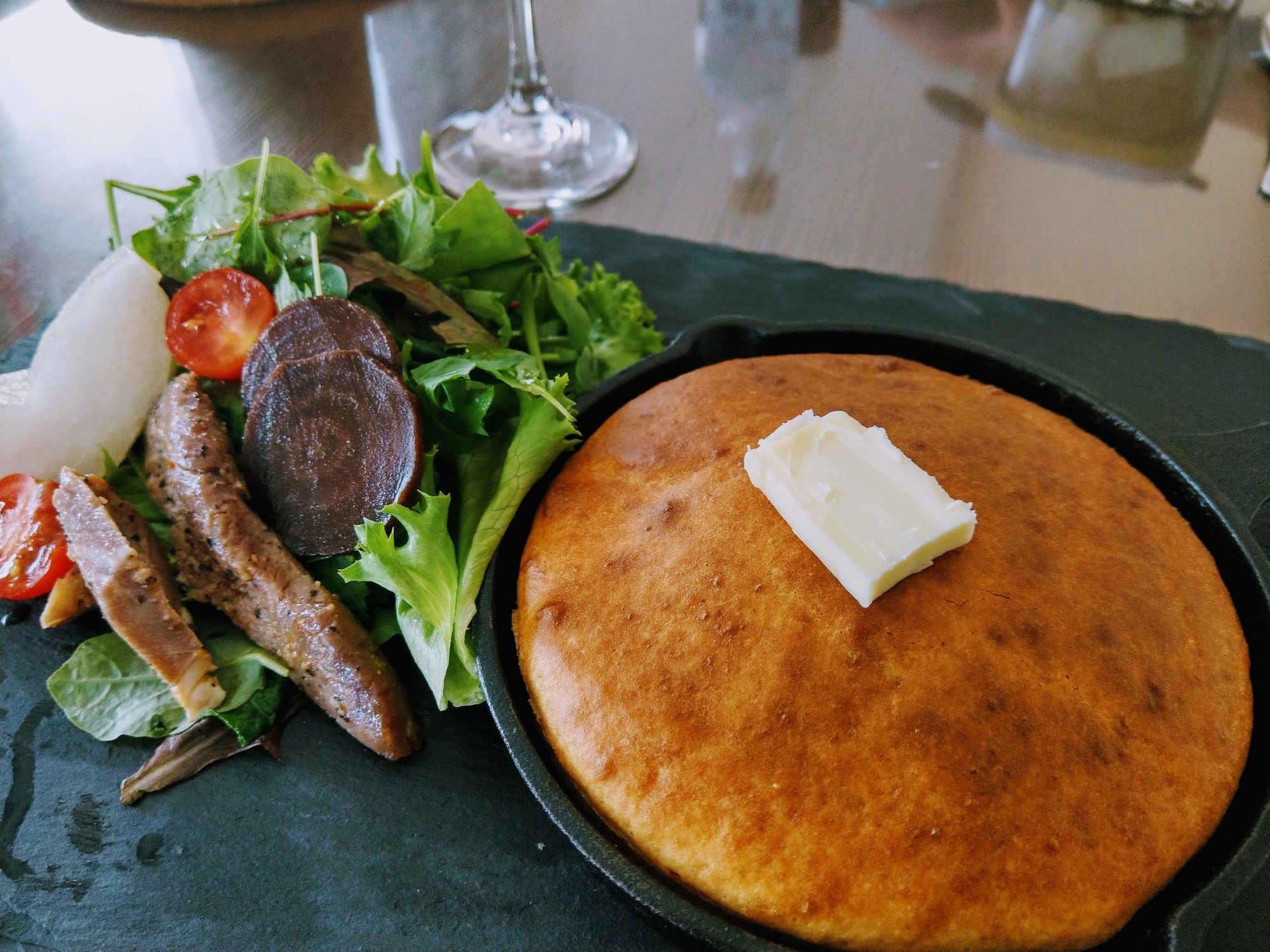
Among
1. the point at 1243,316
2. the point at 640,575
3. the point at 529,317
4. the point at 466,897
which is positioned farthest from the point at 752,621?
the point at 1243,316

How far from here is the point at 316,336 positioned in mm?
1965

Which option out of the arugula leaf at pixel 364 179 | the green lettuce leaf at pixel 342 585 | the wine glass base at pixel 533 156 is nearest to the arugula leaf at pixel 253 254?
the arugula leaf at pixel 364 179

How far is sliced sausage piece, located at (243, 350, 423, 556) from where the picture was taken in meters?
1.84

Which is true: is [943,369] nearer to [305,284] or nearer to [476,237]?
[476,237]

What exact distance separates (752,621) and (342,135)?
328 centimetres

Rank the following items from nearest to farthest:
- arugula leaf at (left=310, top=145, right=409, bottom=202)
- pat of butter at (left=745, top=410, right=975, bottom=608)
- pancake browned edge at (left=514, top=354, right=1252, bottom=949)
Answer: pancake browned edge at (left=514, top=354, right=1252, bottom=949), pat of butter at (left=745, top=410, right=975, bottom=608), arugula leaf at (left=310, top=145, right=409, bottom=202)

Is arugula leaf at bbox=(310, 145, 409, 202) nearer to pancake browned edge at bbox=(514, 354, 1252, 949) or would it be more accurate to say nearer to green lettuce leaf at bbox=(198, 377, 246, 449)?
green lettuce leaf at bbox=(198, 377, 246, 449)

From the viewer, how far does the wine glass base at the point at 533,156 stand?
3.47 meters

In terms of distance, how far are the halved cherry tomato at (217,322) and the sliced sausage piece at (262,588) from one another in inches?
5.2

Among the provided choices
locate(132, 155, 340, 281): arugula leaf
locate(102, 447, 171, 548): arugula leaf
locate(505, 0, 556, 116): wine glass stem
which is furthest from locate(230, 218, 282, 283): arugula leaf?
locate(505, 0, 556, 116): wine glass stem

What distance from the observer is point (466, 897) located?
1.59 m

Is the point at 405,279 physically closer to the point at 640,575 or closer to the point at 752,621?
the point at 640,575

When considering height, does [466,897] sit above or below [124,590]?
below

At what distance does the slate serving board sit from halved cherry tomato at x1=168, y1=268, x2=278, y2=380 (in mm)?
669
